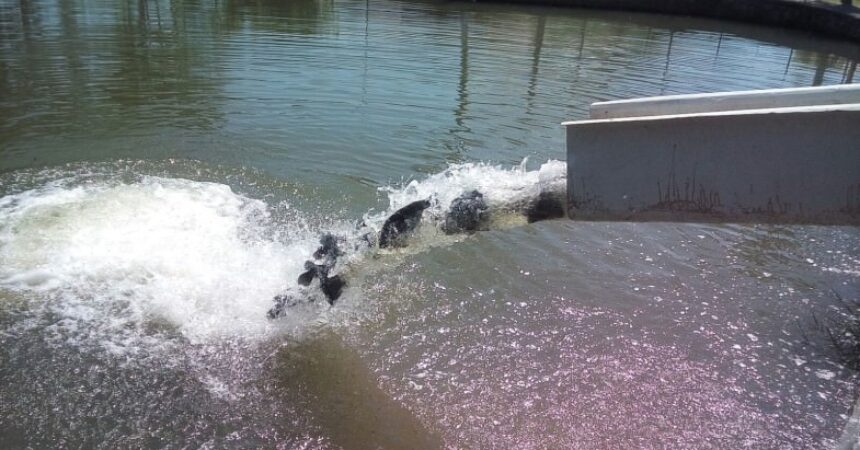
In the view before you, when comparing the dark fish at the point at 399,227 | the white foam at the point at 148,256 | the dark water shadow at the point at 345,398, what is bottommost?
the dark water shadow at the point at 345,398

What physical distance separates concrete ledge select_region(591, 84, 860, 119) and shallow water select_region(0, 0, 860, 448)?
85 centimetres

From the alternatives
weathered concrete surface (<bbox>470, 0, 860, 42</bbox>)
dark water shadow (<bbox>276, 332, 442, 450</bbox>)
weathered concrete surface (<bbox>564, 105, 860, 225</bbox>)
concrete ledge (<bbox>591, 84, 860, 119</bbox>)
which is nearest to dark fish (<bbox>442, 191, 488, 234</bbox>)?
weathered concrete surface (<bbox>564, 105, 860, 225</bbox>)

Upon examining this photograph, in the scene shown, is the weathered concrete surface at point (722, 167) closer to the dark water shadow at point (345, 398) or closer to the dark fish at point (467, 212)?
the dark fish at point (467, 212)

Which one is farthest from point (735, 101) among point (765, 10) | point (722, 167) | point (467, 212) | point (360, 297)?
point (765, 10)

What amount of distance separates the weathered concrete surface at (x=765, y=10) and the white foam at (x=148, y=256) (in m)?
19.8

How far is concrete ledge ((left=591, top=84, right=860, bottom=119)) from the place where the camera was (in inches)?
158

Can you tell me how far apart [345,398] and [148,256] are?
8.04ft

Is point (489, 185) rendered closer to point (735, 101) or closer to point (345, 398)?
point (735, 101)

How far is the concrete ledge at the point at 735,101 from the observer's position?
4.01m

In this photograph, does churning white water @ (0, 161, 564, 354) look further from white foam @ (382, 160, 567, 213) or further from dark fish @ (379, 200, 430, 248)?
dark fish @ (379, 200, 430, 248)

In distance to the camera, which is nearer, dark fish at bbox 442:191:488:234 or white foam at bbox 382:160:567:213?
white foam at bbox 382:160:567:213

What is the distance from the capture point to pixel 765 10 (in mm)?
22453

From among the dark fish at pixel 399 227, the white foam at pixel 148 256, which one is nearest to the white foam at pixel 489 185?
the dark fish at pixel 399 227

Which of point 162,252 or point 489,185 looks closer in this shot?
point 489,185
